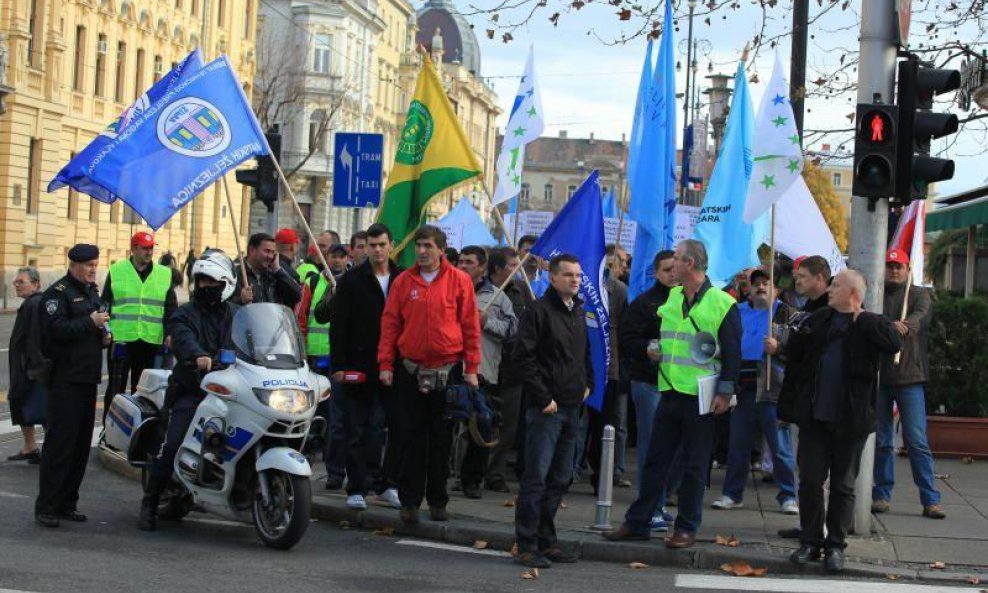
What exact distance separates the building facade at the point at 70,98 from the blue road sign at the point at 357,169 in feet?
70.9

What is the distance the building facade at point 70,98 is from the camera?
138ft

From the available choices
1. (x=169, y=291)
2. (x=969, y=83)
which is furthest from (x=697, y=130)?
(x=169, y=291)

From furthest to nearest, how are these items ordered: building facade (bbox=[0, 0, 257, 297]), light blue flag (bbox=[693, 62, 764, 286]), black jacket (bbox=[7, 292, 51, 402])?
building facade (bbox=[0, 0, 257, 297]) → light blue flag (bbox=[693, 62, 764, 286]) → black jacket (bbox=[7, 292, 51, 402])

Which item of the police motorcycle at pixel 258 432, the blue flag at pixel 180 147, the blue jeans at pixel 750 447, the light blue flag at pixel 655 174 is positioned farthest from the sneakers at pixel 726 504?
the blue flag at pixel 180 147

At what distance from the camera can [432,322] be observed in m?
10.3

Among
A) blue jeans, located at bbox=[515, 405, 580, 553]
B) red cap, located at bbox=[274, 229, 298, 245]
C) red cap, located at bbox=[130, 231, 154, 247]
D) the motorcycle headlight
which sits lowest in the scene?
blue jeans, located at bbox=[515, 405, 580, 553]

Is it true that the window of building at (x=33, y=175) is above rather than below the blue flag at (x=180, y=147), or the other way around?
above

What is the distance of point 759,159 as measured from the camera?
445 inches

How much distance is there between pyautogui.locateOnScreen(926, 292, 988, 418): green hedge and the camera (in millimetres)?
14977

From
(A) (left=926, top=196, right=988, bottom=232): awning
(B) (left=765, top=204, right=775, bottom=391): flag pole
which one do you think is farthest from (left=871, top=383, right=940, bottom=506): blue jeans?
(A) (left=926, top=196, right=988, bottom=232): awning

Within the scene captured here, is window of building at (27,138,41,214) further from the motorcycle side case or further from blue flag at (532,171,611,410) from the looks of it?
blue flag at (532,171,611,410)

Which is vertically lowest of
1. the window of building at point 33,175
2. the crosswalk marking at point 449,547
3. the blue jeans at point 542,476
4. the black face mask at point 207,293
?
the crosswalk marking at point 449,547

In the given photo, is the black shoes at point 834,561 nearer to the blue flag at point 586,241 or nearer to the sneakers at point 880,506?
the sneakers at point 880,506

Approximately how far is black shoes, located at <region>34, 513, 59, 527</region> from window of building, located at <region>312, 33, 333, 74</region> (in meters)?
75.3
